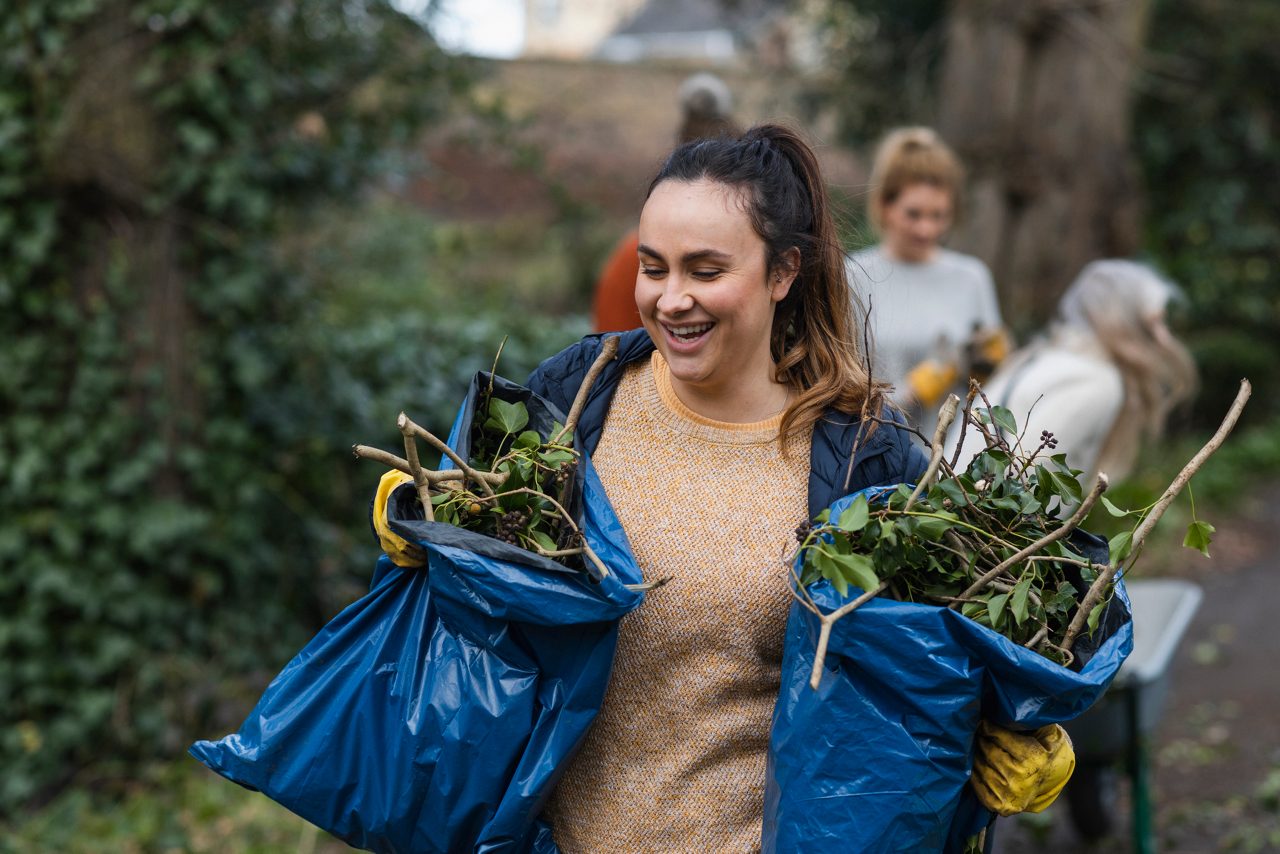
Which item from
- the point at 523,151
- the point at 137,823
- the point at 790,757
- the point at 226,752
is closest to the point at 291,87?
the point at 523,151

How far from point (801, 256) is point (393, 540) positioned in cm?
83

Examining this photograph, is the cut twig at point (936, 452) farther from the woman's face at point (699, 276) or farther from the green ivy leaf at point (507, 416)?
the green ivy leaf at point (507, 416)

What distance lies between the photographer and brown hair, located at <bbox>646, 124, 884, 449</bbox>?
6.95 feet

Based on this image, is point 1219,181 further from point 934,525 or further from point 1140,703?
point 934,525

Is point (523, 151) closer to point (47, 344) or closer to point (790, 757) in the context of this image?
point (47, 344)

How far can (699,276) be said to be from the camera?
2.06 meters

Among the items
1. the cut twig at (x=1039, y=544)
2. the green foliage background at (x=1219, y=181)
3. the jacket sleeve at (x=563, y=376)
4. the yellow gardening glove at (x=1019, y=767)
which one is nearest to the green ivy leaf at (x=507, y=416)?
the jacket sleeve at (x=563, y=376)

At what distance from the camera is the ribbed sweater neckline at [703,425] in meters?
→ 2.19

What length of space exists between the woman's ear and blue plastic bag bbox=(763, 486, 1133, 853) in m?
0.55

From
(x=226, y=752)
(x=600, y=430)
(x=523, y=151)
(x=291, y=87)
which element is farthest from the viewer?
(x=523, y=151)

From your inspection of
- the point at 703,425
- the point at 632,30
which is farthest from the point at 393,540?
the point at 632,30

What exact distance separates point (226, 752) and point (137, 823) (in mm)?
2945

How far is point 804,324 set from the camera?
2.30 m

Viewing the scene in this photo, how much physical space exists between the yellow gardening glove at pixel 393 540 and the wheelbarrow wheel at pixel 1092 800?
3.17 metres
